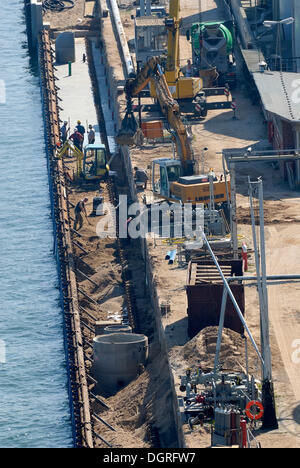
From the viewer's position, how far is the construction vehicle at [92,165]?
76250 millimetres

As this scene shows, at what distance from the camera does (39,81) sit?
106 meters

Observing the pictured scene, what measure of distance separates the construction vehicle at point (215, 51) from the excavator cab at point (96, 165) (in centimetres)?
1135

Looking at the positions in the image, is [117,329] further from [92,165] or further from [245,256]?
[92,165]

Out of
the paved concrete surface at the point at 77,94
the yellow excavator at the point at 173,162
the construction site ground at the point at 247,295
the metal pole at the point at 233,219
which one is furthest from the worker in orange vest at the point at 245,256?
the paved concrete surface at the point at 77,94

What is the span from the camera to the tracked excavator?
6481 cm

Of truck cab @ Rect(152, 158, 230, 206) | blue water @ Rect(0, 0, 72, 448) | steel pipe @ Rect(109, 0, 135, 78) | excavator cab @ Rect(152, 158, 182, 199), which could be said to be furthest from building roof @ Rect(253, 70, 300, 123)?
blue water @ Rect(0, 0, 72, 448)

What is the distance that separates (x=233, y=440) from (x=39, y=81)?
66.0 meters

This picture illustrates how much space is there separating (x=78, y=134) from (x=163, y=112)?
9.41 meters

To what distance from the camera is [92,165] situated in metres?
Result: 76.6

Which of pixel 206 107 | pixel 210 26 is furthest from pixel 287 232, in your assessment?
pixel 210 26

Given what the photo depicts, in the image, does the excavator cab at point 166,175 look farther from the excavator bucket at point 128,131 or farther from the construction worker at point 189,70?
the construction worker at point 189,70

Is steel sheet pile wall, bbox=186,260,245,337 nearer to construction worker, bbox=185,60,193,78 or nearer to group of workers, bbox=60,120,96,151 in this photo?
group of workers, bbox=60,120,96,151
